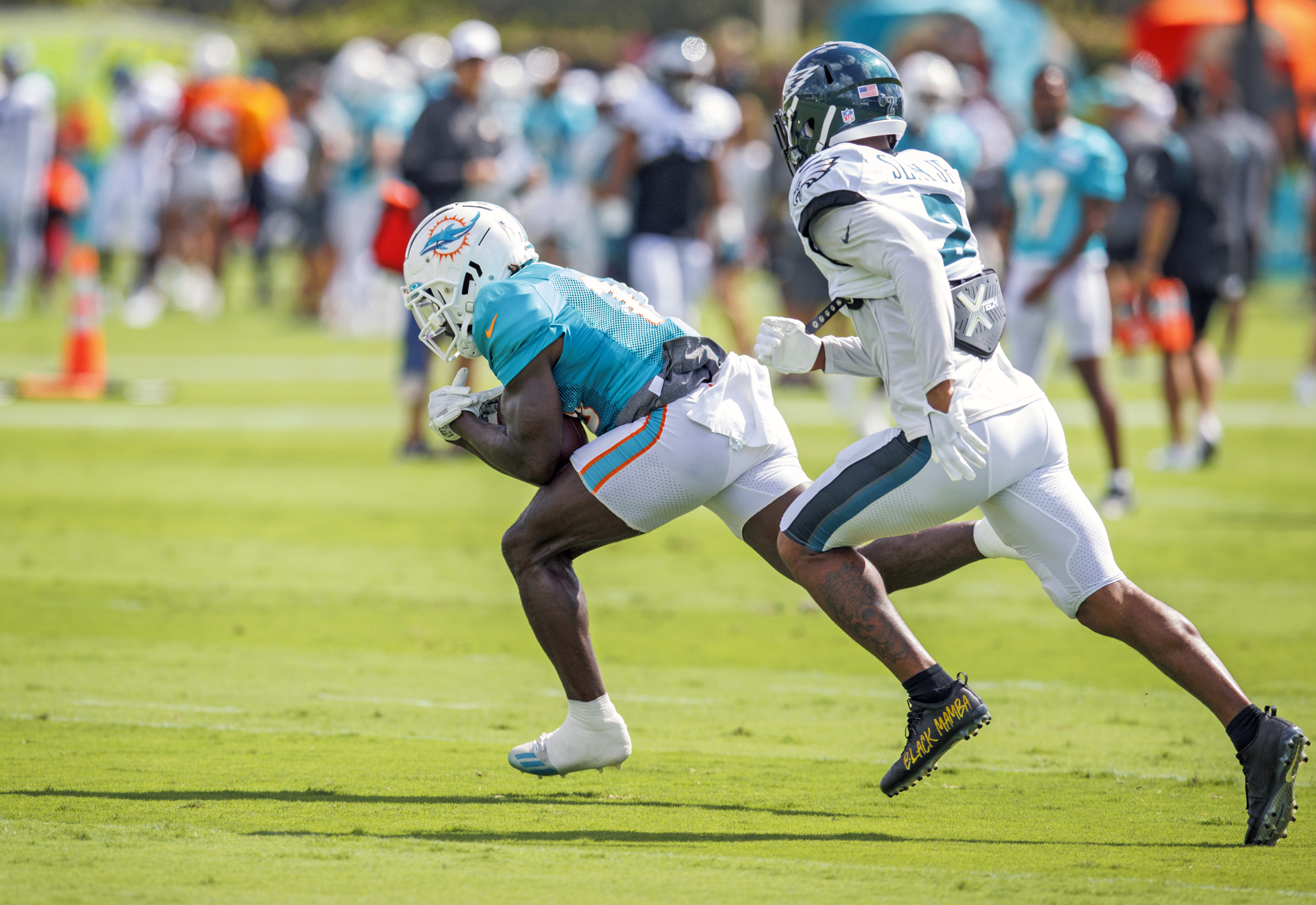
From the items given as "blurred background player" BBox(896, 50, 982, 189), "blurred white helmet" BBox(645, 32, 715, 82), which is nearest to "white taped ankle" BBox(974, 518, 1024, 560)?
"blurred background player" BBox(896, 50, 982, 189)

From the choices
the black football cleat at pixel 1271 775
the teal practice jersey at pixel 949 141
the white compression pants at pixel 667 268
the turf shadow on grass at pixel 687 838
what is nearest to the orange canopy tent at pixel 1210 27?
the white compression pants at pixel 667 268

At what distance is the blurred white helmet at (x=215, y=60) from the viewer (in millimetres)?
22141

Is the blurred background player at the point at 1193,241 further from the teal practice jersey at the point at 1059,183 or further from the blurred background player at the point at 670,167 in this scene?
the blurred background player at the point at 670,167

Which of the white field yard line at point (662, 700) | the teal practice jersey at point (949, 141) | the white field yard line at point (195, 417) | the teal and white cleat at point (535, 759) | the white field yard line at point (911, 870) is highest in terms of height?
the teal practice jersey at point (949, 141)

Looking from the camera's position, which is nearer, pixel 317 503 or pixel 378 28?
pixel 317 503

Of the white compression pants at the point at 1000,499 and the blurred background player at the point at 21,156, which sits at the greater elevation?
the white compression pants at the point at 1000,499

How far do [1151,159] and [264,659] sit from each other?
7.69 m

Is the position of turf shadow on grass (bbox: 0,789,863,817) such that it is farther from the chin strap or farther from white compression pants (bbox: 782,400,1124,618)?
the chin strap

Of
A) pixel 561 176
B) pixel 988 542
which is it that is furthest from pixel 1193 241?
pixel 561 176

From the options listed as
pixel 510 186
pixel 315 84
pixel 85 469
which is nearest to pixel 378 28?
pixel 315 84

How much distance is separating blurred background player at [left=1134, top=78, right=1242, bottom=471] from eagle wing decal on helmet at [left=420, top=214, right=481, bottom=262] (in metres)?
7.49

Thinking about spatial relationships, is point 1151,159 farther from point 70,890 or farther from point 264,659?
point 70,890

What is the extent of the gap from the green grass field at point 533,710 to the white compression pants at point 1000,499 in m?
0.69

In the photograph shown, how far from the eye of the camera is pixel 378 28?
39062 millimetres
